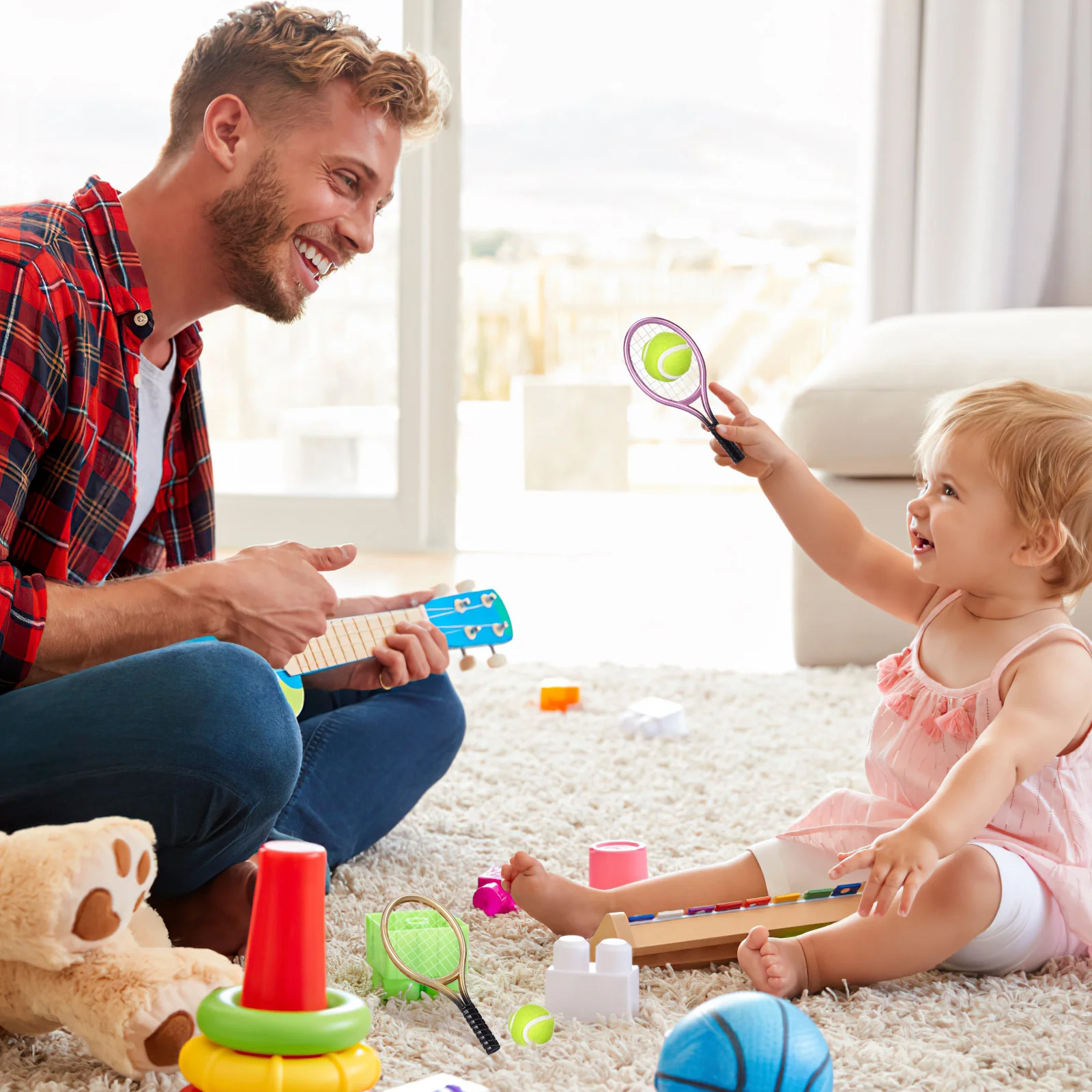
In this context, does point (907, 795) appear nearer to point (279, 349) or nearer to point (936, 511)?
point (936, 511)

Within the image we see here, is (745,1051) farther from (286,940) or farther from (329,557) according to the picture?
(329,557)

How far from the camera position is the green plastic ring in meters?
0.63

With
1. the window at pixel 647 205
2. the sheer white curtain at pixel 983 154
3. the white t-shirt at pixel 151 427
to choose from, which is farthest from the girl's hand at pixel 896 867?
the window at pixel 647 205

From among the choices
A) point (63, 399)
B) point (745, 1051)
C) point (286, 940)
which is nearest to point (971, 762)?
point (745, 1051)

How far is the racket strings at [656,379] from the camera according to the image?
120cm

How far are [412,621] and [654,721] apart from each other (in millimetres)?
575

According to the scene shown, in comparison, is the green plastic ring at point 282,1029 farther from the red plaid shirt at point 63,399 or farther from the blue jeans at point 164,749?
the red plaid shirt at point 63,399

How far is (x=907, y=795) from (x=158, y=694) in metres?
0.62

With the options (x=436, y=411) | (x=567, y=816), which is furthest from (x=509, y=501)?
(x=567, y=816)

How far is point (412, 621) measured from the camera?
1.33 metres

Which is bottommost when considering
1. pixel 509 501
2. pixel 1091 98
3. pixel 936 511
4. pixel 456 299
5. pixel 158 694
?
pixel 509 501

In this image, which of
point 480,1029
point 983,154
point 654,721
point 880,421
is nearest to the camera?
point 480,1029

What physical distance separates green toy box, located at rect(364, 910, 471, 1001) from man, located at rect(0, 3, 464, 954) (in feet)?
0.37

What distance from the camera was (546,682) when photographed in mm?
2012
